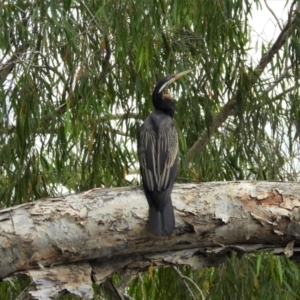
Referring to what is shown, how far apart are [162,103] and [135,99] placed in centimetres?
20

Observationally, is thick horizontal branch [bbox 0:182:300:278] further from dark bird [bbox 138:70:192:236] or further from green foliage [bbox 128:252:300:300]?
green foliage [bbox 128:252:300:300]

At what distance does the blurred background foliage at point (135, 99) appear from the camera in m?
3.62

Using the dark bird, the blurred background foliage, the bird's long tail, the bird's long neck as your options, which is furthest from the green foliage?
the bird's long tail

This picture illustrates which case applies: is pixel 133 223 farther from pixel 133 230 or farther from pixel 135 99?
pixel 135 99

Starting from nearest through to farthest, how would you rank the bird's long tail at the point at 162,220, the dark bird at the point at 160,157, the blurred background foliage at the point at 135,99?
the bird's long tail at the point at 162,220 < the dark bird at the point at 160,157 < the blurred background foliage at the point at 135,99

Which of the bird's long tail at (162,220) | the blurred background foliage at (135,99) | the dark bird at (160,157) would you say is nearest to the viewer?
the bird's long tail at (162,220)

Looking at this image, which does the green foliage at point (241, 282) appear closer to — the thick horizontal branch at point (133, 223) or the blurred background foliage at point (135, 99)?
the blurred background foliage at point (135, 99)

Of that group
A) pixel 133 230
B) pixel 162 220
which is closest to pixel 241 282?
pixel 133 230

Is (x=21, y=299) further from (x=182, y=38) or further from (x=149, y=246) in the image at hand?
(x=182, y=38)

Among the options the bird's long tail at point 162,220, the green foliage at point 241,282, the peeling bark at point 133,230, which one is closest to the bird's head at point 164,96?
the green foliage at point 241,282

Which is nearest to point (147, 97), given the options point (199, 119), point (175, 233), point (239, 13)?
point (199, 119)

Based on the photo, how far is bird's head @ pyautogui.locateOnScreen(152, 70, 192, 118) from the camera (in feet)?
12.1

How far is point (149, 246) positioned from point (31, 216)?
0.40 m

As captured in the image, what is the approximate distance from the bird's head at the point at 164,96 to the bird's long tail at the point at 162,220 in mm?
943
